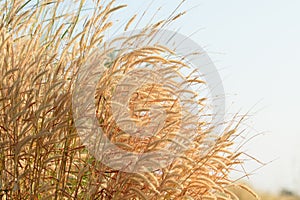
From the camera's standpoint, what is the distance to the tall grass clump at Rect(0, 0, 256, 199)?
111 inches

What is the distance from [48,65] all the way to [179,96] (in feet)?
Answer: 2.69

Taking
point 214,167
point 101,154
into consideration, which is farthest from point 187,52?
point 101,154

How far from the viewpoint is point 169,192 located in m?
2.86

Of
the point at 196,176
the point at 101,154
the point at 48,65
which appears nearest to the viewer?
the point at 101,154

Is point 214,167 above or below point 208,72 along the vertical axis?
below

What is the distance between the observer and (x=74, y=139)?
303cm

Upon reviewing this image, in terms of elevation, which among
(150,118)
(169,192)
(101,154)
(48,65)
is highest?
(48,65)

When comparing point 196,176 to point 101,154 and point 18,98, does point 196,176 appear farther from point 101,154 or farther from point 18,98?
point 18,98

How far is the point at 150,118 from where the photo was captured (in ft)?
10.1

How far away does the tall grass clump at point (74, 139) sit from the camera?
2816 millimetres

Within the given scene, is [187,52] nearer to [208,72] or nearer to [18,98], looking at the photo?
[208,72]

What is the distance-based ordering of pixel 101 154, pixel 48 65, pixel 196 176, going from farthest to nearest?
pixel 48 65, pixel 196 176, pixel 101 154

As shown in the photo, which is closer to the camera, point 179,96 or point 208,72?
point 179,96

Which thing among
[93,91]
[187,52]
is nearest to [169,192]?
[93,91]
